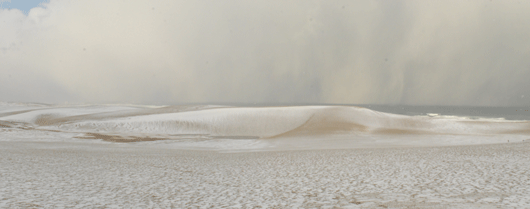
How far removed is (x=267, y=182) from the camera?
6.00 m

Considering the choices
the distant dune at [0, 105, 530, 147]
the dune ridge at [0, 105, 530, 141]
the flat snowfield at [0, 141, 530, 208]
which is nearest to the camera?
the flat snowfield at [0, 141, 530, 208]

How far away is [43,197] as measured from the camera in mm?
4891

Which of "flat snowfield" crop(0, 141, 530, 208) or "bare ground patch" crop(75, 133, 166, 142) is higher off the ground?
"bare ground patch" crop(75, 133, 166, 142)

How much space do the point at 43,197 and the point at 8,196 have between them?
52 cm

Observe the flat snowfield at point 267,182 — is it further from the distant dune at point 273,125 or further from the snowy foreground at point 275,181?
the distant dune at point 273,125

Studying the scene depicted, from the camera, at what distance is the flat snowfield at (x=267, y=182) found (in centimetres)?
469

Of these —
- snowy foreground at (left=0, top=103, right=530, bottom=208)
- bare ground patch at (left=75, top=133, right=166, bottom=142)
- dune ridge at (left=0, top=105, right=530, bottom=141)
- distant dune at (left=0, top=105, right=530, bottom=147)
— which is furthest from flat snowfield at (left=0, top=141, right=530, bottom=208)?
dune ridge at (left=0, top=105, right=530, bottom=141)

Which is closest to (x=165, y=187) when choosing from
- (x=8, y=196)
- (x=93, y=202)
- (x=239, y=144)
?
(x=93, y=202)

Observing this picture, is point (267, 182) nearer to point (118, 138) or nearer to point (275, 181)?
point (275, 181)

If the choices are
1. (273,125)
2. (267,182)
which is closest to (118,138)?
(273,125)

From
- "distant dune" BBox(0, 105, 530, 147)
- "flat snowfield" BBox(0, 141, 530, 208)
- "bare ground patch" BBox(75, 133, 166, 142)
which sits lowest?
"flat snowfield" BBox(0, 141, 530, 208)

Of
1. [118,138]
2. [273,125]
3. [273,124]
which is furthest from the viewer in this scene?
[273,124]

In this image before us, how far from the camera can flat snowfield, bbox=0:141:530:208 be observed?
15.4ft

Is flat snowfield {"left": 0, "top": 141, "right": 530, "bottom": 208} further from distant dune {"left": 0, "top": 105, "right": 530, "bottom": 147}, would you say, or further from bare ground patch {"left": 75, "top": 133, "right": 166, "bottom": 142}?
distant dune {"left": 0, "top": 105, "right": 530, "bottom": 147}
